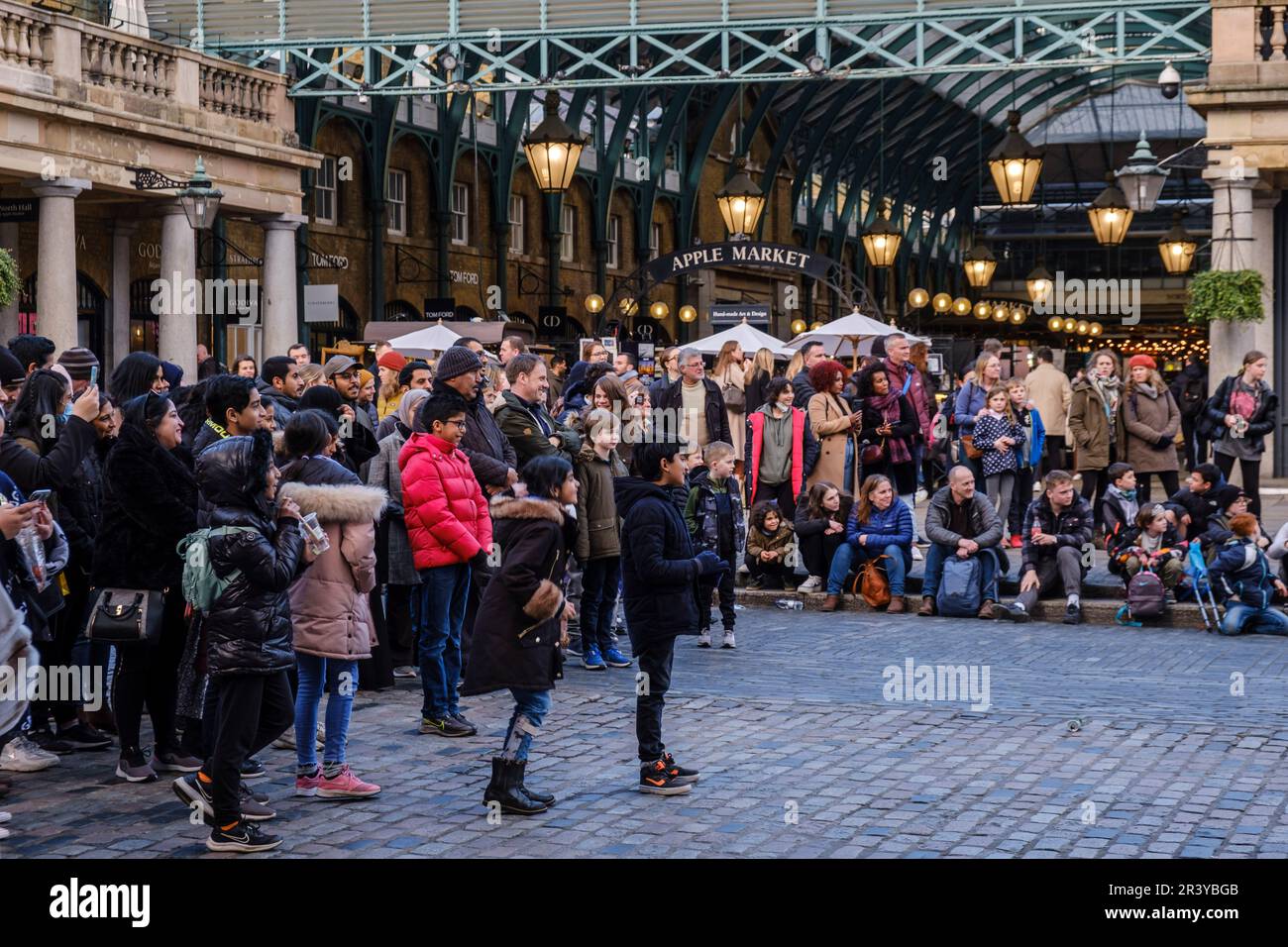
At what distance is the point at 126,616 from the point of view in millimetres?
7984

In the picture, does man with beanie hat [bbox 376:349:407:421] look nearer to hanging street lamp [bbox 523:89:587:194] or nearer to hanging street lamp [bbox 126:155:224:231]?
hanging street lamp [bbox 523:89:587:194]

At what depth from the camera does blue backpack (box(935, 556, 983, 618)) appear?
14.6 m

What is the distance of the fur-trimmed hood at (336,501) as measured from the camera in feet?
25.6

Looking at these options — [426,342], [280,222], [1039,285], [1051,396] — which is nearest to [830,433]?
[1051,396]

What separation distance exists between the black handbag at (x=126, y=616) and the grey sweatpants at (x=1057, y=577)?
8465 mm

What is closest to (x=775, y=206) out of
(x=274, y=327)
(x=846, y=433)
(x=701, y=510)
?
(x=274, y=327)

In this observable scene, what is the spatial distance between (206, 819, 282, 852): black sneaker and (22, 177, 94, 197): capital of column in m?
15.1

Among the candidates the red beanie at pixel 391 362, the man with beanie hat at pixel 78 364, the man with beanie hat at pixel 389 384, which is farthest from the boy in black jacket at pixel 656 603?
the red beanie at pixel 391 362

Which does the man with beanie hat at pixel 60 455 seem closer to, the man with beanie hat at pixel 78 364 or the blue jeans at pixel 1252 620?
the man with beanie hat at pixel 78 364

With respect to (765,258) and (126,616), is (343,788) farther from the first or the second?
(765,258)

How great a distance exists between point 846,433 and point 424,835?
9.35 m

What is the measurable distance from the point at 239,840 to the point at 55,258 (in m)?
15.0

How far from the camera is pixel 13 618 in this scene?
7000 mm
